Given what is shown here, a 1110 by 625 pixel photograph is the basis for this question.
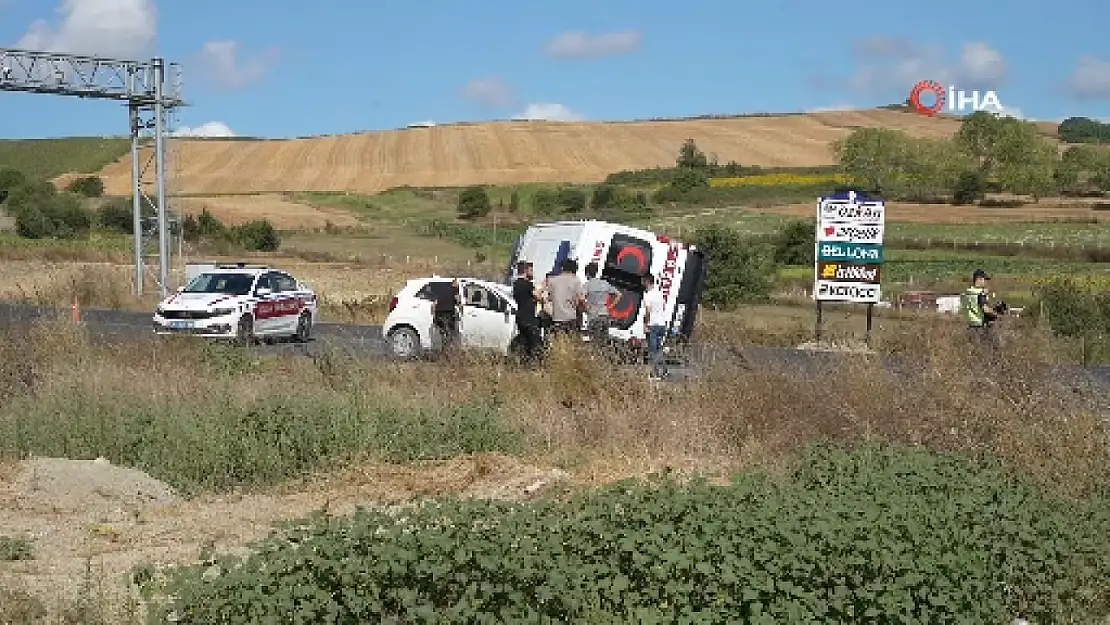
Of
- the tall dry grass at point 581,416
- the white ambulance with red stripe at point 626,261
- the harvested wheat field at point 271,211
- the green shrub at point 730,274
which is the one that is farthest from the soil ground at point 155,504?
the harvested wheat field at point 271,211

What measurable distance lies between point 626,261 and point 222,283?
8562 mm

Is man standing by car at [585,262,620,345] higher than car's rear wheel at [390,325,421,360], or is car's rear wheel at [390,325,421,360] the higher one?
man standing by car at [585,262,620,345]

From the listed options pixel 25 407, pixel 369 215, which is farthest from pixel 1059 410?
pixel 369 215

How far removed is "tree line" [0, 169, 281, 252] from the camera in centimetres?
6844

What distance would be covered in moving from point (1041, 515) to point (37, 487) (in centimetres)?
709

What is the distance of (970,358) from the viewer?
1214 centimetres

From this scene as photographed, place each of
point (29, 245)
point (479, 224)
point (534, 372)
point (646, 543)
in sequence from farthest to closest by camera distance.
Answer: point (479, 224) < point (29, 245) < point (534, 372) < point (646, 543)

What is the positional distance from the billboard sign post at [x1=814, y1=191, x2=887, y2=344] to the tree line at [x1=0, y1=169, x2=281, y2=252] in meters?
45.5

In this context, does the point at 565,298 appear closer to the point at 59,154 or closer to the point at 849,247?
the point at 849,247

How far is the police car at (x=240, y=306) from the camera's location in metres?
25.9

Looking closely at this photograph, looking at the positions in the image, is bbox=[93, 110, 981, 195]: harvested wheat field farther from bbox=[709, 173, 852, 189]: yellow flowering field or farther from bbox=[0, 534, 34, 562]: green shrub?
bbox=[0, 534, 34, 562]: green shrub

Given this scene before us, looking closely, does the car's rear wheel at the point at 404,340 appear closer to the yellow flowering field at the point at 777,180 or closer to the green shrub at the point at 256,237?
the green shrub at the point at 256,237

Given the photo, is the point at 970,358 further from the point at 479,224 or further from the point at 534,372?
the point at 479,224

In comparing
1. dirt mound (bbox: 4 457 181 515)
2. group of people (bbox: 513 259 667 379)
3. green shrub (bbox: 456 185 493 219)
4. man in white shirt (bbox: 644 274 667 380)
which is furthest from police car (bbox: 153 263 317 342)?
green shrub (bbox: 456 185 493 219)
